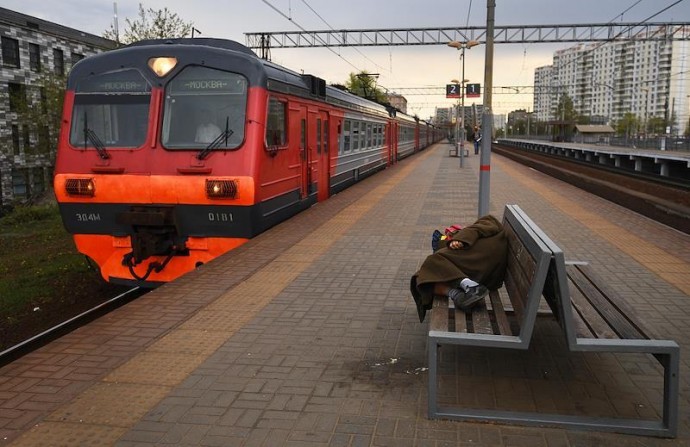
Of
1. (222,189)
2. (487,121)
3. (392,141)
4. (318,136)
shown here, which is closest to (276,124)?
(222,189)

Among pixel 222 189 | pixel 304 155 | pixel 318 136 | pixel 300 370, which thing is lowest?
pixel 300 370

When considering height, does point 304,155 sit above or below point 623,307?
above

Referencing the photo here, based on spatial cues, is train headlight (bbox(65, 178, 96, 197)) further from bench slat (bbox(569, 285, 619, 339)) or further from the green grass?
bench slat (bbox(569, 285, 619, 339))

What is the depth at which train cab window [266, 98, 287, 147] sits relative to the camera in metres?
8.37

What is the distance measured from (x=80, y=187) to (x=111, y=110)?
3.64 ft

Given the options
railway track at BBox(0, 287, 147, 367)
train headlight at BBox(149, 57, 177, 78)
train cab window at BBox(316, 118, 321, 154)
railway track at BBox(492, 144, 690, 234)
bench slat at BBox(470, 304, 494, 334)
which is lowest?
railway track at BBox(0, 287, 147, 367)

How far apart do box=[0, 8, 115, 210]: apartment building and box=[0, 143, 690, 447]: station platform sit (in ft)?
74.8

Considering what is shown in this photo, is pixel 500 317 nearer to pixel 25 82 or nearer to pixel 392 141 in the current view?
pixel 392 141

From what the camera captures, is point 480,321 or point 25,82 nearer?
point 480,321

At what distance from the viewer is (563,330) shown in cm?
333

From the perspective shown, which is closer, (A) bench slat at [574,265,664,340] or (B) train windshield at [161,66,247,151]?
(A) bench slat at [574,265,664,340]

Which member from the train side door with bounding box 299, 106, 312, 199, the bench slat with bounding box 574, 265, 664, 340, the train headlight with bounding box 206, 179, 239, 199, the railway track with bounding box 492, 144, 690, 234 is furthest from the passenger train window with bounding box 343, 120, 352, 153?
the bench slat with bounding box 574, 265, 664, 340

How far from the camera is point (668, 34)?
30.6 meters

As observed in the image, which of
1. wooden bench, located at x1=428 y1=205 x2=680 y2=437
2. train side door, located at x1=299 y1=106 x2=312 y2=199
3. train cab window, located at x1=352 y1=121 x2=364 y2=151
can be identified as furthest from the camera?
train cab window, located at x1=352 y1=121 x2=364 y2=151
